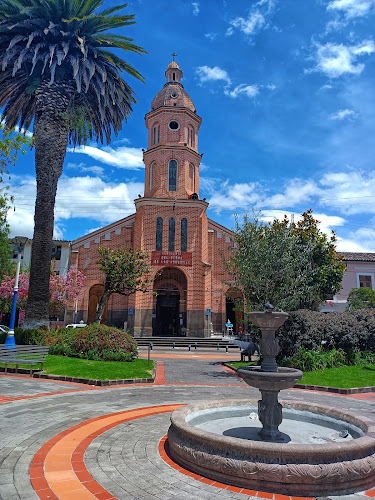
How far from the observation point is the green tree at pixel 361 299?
116 ft

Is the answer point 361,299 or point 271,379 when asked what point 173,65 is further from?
point 271,379

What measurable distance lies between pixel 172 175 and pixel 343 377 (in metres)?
27.6

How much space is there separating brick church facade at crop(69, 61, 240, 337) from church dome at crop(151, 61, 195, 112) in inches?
4.9

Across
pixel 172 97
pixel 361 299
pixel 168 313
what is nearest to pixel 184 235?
pixel 168 313

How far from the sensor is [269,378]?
542 cm

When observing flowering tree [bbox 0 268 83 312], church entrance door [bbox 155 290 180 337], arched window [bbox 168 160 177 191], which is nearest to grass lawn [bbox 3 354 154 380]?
flowering tree [bbox 0 268 83 312]

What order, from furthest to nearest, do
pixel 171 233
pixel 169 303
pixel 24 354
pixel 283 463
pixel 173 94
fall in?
pixel 173 94
pixel 169 303
pixel 171 233
pixel 24 354
pixel 283 463

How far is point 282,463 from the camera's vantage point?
452cm

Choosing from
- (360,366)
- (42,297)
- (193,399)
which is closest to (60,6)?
(42,297)

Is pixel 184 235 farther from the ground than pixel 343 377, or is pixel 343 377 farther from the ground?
pixel 184 235

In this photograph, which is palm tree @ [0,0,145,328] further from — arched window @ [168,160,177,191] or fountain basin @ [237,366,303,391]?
arched window @ [168,160,177,191]

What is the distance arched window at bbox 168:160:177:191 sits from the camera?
3734 centimetres

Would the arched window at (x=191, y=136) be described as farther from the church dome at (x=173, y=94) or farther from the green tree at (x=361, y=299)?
the green tree at (x=361, y=299)

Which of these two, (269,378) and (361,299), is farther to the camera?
(361,299)
